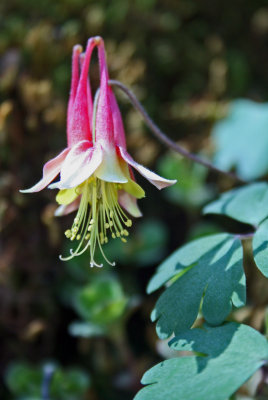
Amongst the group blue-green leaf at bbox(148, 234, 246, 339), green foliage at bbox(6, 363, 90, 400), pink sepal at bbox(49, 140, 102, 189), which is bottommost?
green foliage at bbox(6, 363, 90, 400)

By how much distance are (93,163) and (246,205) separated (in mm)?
527

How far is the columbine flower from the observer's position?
104cm

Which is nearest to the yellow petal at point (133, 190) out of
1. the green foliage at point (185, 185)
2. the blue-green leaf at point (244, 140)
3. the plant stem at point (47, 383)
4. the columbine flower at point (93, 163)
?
the columbine flower at point (93, 163)

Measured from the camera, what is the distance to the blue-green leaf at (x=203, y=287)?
3.37 feet

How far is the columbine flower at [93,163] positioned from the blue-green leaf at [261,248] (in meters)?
0.26

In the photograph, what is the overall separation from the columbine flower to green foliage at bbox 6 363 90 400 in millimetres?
552

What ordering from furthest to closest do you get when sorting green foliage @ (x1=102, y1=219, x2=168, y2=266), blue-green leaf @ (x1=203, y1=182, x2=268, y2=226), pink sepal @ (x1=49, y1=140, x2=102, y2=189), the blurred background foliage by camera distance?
green foliage @ (x1=102, y1=219, x2=168, y2=266) → the blurred background foliage → blue-green leaf @ (x1=203, y1=182, x2=268, y2=226) → pink sepal @ (x1=49, y1=140, x2=102, y2=189)

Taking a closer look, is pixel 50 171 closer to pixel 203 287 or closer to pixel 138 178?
pixel 203 287

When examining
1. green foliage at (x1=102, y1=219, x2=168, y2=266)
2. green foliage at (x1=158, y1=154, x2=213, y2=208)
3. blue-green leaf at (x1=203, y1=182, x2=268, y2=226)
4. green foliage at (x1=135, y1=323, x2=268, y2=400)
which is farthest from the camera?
green foliage at (x1=158, y1=154, x2=213, y2=208)

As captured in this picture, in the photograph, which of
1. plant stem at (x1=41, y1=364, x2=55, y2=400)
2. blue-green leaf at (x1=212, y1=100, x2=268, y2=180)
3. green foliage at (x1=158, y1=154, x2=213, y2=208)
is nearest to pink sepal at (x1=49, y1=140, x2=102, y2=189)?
plant stem at (x1=41, y1=364, x2=55, y2=400)

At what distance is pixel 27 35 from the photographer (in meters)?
2.04

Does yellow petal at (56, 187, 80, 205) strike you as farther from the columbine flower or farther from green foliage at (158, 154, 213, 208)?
green foliage at (158, 154, 213, 208)

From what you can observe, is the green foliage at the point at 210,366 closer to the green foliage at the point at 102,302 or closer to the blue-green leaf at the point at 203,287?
the blue-green leaf at the point at 203,287

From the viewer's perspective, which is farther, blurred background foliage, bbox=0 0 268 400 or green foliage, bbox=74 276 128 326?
blurred background foliage, bbox=0 0 268 400
